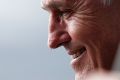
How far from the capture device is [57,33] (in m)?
0.77

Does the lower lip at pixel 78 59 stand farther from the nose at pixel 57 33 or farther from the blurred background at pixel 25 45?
the blurred background at pixel 25 45

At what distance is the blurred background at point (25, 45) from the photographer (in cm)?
132

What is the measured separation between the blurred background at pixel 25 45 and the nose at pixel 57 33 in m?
0.52

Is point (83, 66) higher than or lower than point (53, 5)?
lower

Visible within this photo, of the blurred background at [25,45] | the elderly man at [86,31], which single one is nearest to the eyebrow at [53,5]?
the elderly man at [86,31]

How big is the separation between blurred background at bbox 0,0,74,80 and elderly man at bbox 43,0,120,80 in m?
0.52

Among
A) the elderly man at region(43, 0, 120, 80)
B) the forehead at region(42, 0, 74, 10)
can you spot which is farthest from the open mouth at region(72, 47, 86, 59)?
the forehead at region(42, 0, 74, 10)

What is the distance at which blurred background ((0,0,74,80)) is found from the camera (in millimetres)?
1315

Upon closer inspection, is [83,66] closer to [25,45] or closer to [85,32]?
[85,32]

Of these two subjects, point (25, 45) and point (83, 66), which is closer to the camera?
point (83, 66)

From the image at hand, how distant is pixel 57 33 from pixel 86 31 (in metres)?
0.07

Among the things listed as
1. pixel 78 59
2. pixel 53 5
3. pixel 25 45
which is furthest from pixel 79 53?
pixel 25 45

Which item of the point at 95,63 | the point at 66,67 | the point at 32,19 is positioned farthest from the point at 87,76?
the point at 32,19

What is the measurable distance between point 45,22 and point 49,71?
0.19 meters
